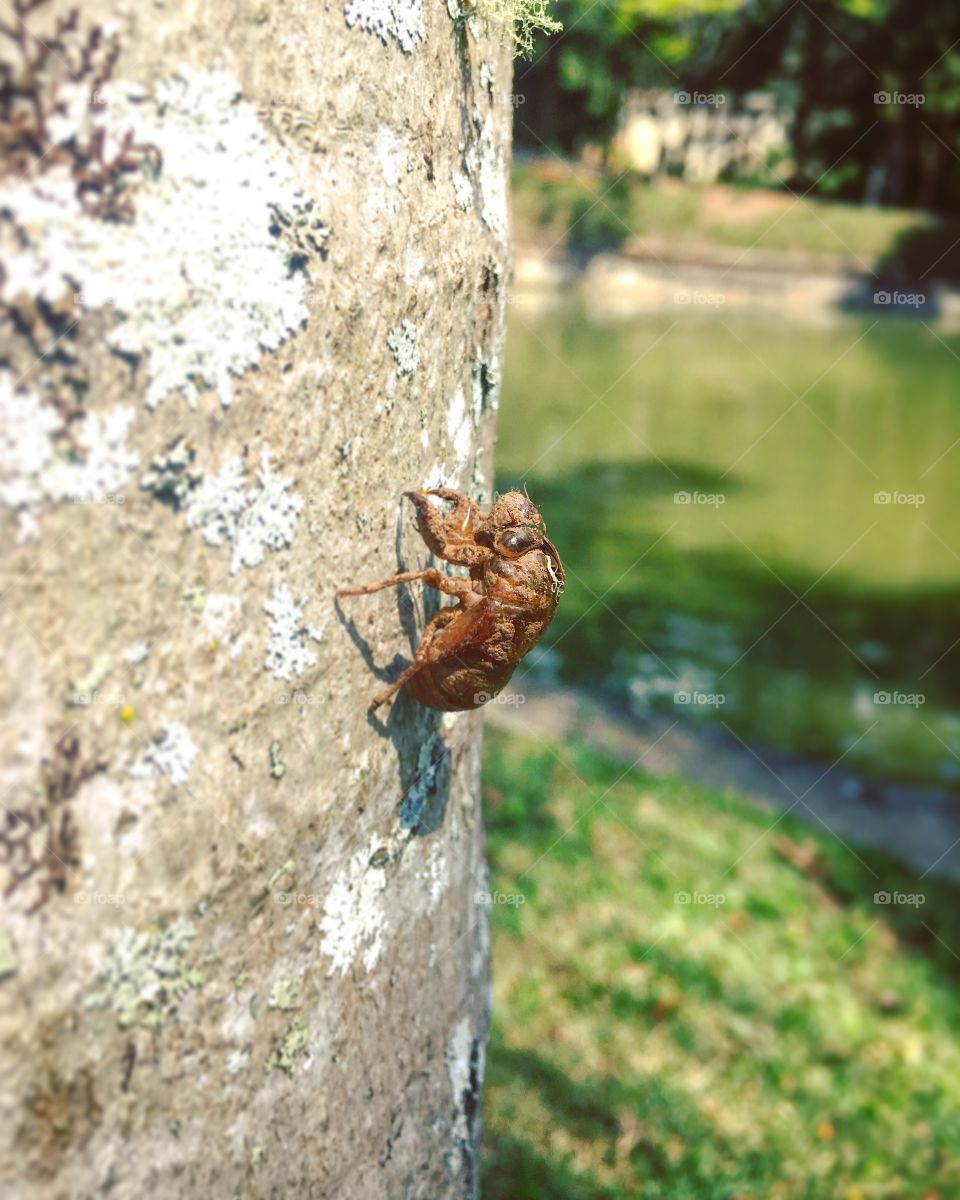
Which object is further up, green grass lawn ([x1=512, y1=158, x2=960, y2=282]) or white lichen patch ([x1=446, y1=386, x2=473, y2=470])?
white lichen patch ([x1=446, y1=386, x2=473, y2=470])

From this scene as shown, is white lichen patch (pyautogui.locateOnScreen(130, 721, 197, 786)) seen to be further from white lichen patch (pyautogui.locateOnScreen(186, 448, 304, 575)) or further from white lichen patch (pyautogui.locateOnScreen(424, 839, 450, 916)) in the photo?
white lichen patch (pyautogui.locateOnScreen(424, 839, 450, 916))

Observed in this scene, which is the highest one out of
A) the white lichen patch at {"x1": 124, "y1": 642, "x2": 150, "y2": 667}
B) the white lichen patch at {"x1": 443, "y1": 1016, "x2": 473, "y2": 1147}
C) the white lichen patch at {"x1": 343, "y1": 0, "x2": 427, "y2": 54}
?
the white lichen patch at {"x1": 343, "y1": 0, "x2": 427, "y2": 54}

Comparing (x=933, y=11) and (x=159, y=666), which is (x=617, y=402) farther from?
(x=933, y=11)

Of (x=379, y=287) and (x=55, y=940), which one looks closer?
(x=55, y=940)

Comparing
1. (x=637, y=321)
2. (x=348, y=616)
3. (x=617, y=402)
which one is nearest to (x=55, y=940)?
(x=348, y=616)

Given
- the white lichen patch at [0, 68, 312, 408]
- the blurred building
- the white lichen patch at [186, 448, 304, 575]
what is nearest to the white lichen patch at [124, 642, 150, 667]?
the white lichen patch at [186, 448, 304, 575]

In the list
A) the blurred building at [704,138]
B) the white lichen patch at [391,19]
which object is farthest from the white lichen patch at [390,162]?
the blurred building at [704,138]

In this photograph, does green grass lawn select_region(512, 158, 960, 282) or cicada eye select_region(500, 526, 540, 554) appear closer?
cicada eye select_region(500, 526, 540, 554)
